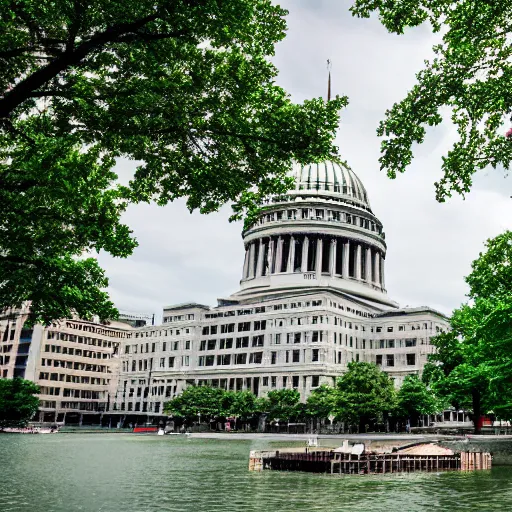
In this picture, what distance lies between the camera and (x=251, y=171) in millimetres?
19359

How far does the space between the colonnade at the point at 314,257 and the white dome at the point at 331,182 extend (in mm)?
12716

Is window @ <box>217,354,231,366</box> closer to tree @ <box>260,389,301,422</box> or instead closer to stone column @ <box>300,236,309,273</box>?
tree @ <box>260,389,301,422</box>

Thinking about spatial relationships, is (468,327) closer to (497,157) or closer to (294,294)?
(497,157)

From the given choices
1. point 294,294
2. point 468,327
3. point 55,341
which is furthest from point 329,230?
point 468,327

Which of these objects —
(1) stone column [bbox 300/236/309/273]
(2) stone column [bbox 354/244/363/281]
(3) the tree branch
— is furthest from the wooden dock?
(2) stone column [bbox 354/244/363/281]

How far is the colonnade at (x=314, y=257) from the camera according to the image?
470ft

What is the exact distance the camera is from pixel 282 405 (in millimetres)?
104250

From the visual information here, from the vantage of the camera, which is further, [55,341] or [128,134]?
[55,341]

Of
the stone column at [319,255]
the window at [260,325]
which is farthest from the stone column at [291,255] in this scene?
the window at [260,325]

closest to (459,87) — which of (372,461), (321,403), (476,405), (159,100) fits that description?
(159,100)

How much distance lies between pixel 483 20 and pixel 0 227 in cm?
1782

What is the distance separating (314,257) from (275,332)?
27.7 m

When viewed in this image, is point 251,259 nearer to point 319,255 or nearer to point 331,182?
point 319,255

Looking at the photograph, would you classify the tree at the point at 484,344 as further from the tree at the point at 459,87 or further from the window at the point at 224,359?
the window at the point at 224,359
